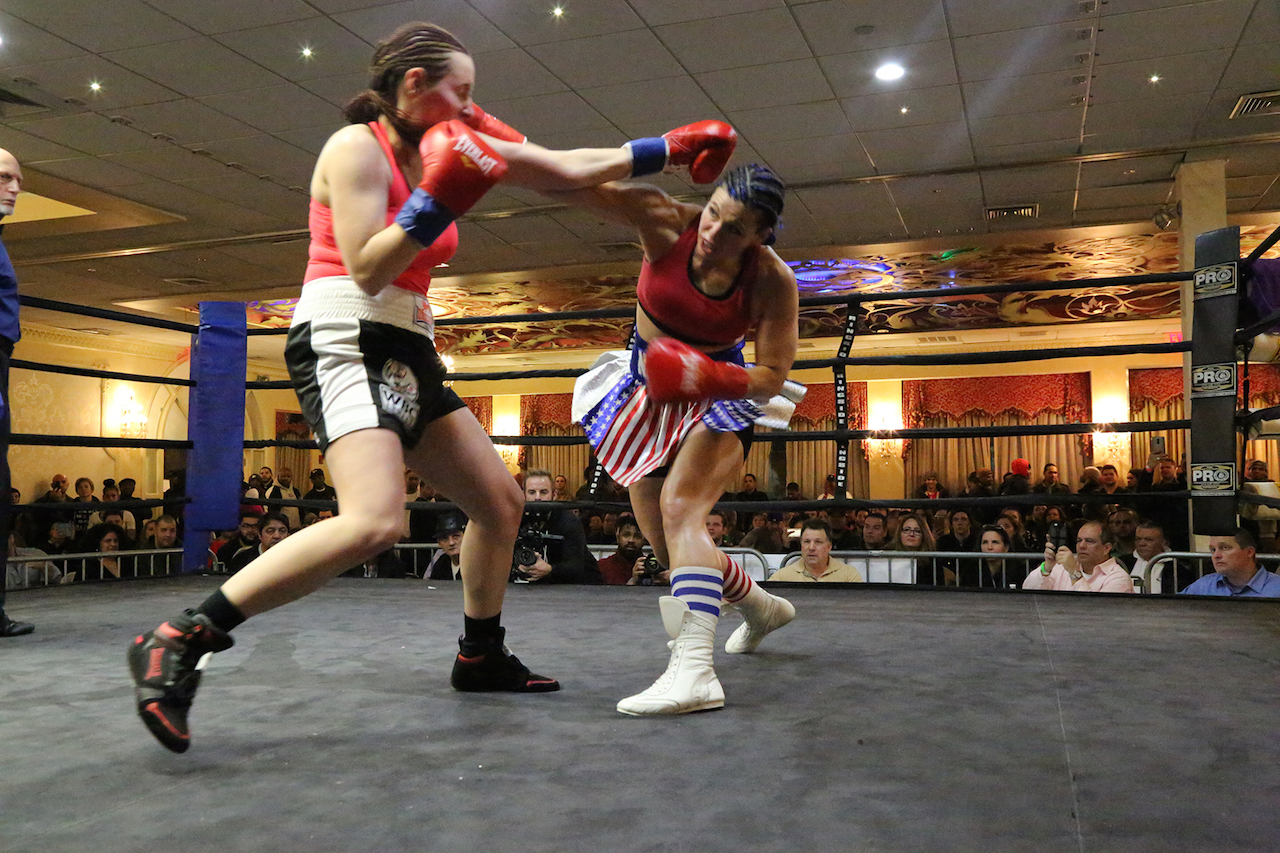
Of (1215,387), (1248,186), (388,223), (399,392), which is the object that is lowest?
(399,392)

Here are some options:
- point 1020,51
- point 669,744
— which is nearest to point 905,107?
point 1020,51

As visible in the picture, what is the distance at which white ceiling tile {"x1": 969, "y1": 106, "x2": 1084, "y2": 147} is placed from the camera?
489 centimetres

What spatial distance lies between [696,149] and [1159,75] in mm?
3936

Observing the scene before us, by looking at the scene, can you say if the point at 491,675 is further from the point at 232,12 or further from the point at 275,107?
the point at 275,107

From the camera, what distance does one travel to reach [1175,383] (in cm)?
1051

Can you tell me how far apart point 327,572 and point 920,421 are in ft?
36.3

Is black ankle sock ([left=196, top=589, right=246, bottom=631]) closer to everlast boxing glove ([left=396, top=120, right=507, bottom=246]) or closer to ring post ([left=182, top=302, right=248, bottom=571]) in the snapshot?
everlast boxing glove ([left=396, top=120, right=507, bottom=246])

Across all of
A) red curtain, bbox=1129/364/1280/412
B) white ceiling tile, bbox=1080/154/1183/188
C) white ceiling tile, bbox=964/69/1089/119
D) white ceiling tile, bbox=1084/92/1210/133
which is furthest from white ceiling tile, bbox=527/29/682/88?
red curtain, bbox=1129/364/1280/412

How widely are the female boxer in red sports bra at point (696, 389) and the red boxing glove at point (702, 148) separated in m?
0.04

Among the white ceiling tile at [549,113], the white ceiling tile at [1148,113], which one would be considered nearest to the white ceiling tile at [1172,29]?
the white ceiling tile at [1148,113]

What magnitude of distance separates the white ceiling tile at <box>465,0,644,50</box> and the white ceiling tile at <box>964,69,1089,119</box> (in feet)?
5.66

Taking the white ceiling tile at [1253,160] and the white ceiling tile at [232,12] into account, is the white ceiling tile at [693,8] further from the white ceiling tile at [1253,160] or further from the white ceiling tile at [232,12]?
the white ceiling tile at [1253,160]

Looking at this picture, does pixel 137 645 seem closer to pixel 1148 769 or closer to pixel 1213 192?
pixel 1148 769

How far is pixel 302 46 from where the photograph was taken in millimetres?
4199
